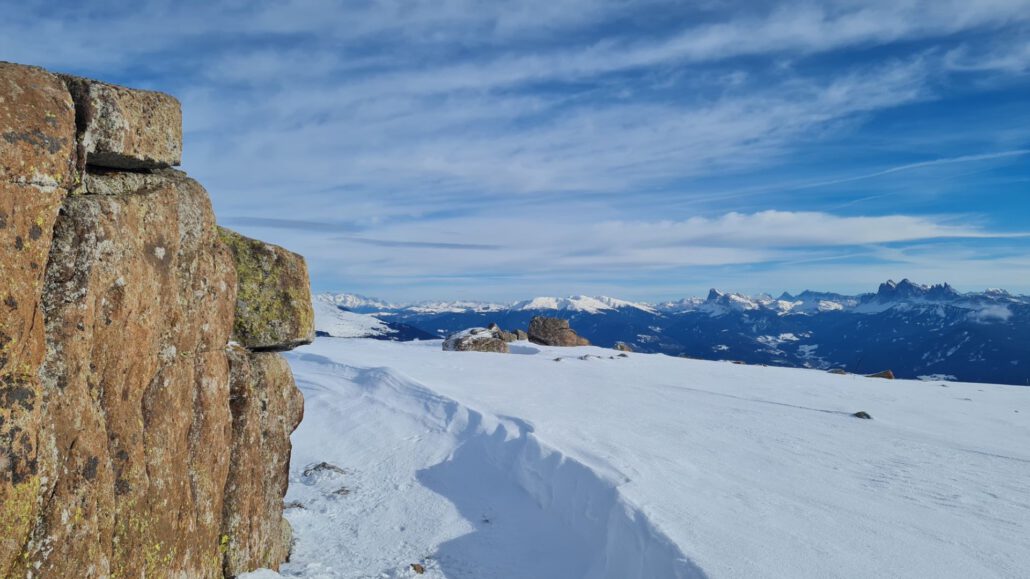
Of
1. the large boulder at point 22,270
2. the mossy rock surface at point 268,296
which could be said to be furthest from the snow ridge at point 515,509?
the large boulder at point 22,270

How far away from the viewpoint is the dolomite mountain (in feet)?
20.5

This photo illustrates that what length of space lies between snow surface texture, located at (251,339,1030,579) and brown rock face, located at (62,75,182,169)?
761cm

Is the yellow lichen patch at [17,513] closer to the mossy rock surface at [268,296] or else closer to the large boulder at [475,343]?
the mossy rock surface at [268,296]

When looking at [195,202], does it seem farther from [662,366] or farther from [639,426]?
[662,366]

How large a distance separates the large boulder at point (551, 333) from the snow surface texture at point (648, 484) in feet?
122

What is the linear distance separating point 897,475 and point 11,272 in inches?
692

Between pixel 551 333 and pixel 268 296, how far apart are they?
55.0 metres

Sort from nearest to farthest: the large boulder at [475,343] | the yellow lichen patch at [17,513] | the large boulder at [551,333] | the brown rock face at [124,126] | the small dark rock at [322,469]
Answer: the yellow lichen patch at [17,513]
the brown rock face at [124,126]
the small dark rock at [322,469]
the large boulder at [475,343]
the large boulder at [551,333]

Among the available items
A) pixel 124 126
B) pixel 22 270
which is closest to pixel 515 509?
pixel 22 270

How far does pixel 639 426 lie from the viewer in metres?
19.2

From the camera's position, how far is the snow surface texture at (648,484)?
985 centimetres

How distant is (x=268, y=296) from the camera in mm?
11570

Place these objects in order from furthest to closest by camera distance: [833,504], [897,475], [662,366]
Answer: [662,366] < [897,475] < [833,504]

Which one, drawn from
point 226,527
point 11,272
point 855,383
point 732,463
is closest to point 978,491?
point 732,463
